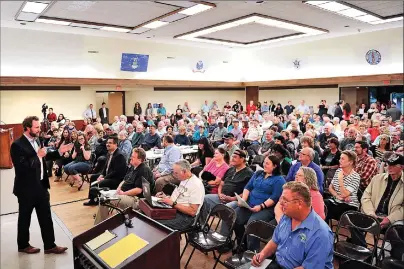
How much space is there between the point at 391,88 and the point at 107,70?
11855 millimetres

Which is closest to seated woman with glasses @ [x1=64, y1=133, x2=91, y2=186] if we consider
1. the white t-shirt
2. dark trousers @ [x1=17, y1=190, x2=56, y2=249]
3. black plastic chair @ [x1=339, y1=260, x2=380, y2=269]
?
dark trousers @ [x1=17, y1=190, x2=56, y2=249]

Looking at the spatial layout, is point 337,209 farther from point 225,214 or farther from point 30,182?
point 30,182

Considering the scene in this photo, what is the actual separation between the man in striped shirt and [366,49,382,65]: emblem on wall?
9781 millimetres

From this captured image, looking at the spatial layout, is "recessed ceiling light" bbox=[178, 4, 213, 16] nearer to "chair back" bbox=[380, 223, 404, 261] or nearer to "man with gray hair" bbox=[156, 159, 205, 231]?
"man with gray hair" bbox=[156, 159, 205, 231]

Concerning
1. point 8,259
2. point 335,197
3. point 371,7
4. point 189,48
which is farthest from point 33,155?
point 189,48

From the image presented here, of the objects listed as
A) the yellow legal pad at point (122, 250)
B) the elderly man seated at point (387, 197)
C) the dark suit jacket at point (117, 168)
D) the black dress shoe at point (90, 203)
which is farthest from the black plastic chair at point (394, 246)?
the black dress shoe at point (90, 203)

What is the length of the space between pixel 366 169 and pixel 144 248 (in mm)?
3634

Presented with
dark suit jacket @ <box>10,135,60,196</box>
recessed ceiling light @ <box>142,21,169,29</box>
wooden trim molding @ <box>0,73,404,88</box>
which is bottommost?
dark suit jacket @ <box>10,135,60,196</box>

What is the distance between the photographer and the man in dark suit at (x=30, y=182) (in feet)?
12.5

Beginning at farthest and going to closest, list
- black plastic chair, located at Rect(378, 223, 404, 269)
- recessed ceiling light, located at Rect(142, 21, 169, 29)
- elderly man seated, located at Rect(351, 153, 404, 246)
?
recessed ceiling light, located at Rect(142, 21, 169, 29) → elderly man seated, located at Rect(351, 153, 404, 246) → black plastic chair, located at Rect(378, 223, 404, 269)

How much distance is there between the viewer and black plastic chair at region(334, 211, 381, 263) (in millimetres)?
3094

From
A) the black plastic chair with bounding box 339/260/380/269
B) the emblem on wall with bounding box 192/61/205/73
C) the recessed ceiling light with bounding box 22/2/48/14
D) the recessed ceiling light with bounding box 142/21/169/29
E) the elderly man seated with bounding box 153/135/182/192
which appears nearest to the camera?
the black plastic chair with bounding box 339/260/380/269

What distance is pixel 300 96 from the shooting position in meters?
17.1

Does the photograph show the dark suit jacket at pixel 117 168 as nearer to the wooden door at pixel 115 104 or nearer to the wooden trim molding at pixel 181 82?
the wooden trim molding at pixel 181 82
